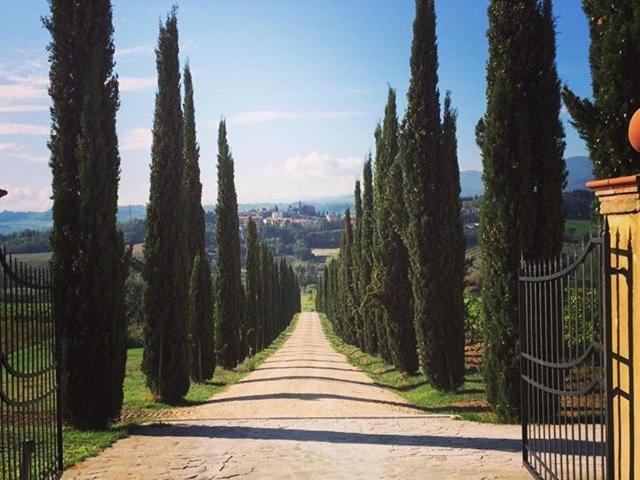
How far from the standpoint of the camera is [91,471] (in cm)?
816

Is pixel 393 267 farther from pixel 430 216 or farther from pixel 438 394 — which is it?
pixel 438 394

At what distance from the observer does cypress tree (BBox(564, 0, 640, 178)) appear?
22.1 feet

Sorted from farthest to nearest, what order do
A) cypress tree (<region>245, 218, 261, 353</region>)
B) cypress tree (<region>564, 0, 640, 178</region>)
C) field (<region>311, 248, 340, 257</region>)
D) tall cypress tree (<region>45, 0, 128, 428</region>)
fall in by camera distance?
field (<region>311, 248, 340, 257</region>)
cypress tree (<region>245, 218, 261, 353</region>)
tall cypress tree (<region>45, 0, 128, 428</region>)
cypress tree (<region>564, 0, 640, 178</region>)

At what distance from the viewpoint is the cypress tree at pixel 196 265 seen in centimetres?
2200

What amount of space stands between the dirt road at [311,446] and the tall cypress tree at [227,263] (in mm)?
12012

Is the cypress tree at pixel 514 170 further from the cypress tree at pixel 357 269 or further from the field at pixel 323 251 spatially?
the field at pixel 323 251

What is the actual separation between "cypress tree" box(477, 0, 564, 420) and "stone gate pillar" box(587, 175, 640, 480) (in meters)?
6.01

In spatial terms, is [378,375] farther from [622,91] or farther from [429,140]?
[622,91]

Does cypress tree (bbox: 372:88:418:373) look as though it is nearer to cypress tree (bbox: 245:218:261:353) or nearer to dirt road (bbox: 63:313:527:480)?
dirt road (bbox: 63:313:527:480)

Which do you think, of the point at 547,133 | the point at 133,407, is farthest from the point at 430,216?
the point at 133,407

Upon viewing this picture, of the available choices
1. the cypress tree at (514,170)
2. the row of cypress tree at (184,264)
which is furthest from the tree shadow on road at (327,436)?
the row of cypress tree at (184,264)

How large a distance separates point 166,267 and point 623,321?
502 inches

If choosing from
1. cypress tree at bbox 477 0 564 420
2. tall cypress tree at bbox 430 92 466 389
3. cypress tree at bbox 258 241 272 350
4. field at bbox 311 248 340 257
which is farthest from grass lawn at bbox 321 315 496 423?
field at bbox 311 248 340 257

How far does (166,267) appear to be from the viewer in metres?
16.0
